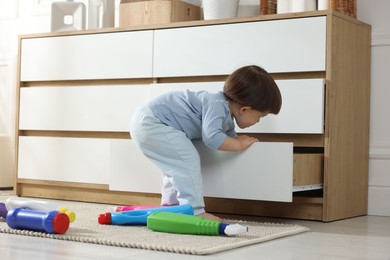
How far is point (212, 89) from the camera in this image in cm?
255

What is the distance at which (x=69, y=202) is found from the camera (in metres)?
2.87

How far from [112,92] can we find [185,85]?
1.15 ft

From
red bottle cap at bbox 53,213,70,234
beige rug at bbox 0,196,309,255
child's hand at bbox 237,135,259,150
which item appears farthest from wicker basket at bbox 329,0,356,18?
red bottle cap at bbox 53,213,70,234

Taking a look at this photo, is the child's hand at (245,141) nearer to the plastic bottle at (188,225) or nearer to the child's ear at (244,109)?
the child's ear at (244,109)

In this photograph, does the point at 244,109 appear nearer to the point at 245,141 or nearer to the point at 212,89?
the point at 245,141

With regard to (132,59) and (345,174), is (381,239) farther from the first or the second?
(132,59)

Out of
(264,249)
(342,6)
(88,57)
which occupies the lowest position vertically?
(264,249)

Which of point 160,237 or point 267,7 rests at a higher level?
point 267,7

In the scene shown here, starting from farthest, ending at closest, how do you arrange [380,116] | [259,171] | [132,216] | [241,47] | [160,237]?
[380,116] → [241,47] → [259,171] → [132,216] → [160,237]

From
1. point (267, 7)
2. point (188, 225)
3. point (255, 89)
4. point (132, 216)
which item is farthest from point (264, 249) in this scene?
point (267, 7)

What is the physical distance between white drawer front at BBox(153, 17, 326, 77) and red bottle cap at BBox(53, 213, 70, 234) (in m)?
0.91

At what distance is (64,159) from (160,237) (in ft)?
3.87

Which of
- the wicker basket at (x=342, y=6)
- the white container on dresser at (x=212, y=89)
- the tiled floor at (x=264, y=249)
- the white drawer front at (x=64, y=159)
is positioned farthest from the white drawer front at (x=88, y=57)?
the tiled floor at (x=264, y=249)

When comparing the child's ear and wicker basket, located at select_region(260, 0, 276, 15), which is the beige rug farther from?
wicker basket, located at select_region(260, 0, 276, 15)
